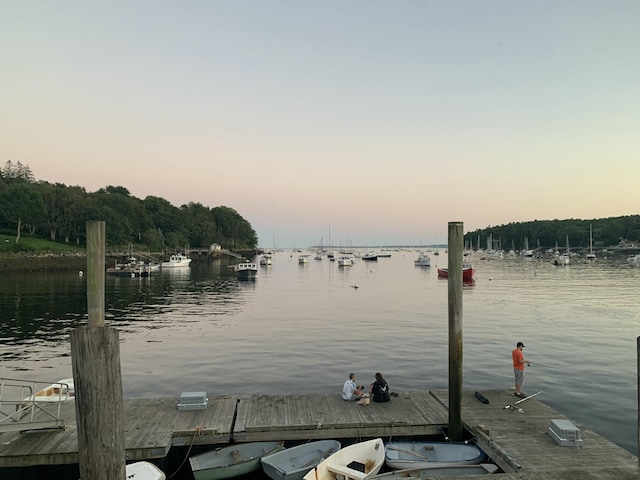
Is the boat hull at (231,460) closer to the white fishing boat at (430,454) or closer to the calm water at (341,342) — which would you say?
the white fishing boat at (430,454)

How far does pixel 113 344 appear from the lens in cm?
729

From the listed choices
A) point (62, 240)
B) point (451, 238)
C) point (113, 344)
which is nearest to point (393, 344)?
point (451, 238)

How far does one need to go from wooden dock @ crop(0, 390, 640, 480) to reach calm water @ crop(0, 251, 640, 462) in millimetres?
3867

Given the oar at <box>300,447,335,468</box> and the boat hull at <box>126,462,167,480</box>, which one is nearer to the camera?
the boat hull at <box>126,462,167,480</box>

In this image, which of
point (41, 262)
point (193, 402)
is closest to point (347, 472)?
point (193, 402)

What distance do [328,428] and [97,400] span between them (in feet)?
25.7

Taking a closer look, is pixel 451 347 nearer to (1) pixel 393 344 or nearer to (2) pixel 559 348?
(1) pixel 393 344

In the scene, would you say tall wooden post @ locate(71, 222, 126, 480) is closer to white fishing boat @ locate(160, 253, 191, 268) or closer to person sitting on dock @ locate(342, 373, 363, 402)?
person sitting on dock @ locate(342, 373, 363, 402)

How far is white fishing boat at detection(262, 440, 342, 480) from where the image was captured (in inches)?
460

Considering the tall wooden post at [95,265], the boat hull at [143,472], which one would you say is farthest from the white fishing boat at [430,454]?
the tall wooden post at [95,265]

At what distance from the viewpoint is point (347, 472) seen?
10992 mm

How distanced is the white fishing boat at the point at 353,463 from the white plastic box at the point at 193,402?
5061 millimetres

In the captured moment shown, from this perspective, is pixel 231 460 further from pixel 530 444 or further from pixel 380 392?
pixel 530 444

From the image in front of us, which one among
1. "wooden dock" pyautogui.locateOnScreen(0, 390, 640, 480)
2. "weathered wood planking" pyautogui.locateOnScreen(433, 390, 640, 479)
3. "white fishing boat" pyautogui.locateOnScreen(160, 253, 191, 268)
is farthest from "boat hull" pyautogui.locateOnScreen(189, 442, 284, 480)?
"white fishing boat" pyautogui.locateOnScreen(160, 253, 191, 268)
